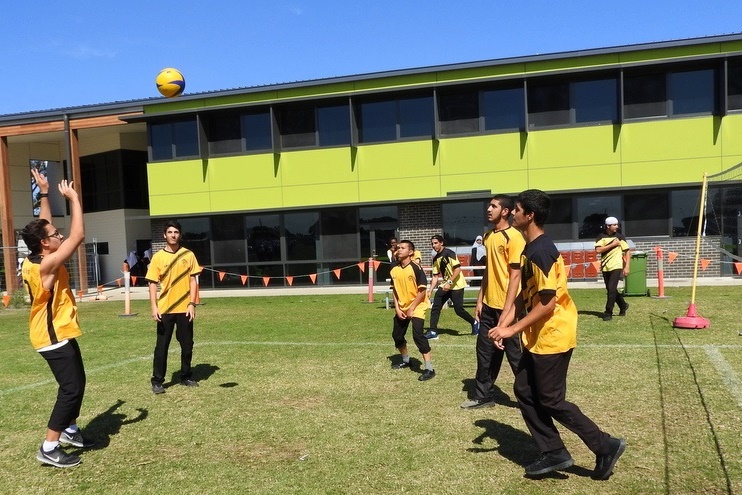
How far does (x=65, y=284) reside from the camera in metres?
5.23

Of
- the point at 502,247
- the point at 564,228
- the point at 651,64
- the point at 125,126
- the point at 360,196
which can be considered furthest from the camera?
the point at 125,126

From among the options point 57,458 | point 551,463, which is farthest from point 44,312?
point 551,463

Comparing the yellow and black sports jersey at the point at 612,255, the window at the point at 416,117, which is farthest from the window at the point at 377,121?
the yellow and black sports jersey at the point at 612,255

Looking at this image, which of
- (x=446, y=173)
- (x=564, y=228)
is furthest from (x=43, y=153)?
(x=564, y=228)

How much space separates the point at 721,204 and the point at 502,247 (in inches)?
282

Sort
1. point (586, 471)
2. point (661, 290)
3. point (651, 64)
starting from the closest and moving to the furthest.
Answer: point (586, 471), point (661, 290), point (651, 64)

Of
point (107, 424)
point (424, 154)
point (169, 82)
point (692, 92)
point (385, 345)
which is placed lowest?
point (385, 345)

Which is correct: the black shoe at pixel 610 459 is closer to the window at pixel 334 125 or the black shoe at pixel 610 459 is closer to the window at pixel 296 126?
the window at pixel 334 125

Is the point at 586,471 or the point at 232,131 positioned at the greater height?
the point at 232,131

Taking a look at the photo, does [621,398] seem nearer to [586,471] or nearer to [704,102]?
[586,471]

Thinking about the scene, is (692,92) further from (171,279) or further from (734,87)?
(171,279)

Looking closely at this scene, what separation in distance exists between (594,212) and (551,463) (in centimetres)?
1691

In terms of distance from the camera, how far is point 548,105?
1989cm

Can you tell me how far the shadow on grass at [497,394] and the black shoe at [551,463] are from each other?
6.23ft
